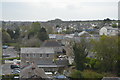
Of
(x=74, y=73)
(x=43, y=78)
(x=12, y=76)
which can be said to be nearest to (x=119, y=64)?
(x=74, y=73)

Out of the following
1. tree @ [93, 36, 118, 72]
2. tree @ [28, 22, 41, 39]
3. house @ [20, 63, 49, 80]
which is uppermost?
tree @ [28, 22, 41, 39]

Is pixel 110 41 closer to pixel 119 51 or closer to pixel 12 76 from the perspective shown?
pixel 119 51

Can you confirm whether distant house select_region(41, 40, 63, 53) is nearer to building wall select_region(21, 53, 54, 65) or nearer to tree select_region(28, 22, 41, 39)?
building wall select_region(21, 53, 54, 65)

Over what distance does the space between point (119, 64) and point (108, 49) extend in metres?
0.59

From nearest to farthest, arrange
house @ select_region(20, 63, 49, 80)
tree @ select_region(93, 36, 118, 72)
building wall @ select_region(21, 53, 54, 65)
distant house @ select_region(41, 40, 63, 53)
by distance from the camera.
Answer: house @ select_region(20, 63, 49, 80), tree @ select_region(93, 36, 118, 72), building wall @ select_region(21, 53, 54, 65), distant house @ select_region(41, 40, 63, 53)

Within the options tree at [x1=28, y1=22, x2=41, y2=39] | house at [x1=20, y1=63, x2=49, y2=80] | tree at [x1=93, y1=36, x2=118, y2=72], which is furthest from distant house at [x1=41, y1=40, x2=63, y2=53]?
house at [x1=20, y1=63, x2=49, y2=80]

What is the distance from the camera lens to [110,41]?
6.90m

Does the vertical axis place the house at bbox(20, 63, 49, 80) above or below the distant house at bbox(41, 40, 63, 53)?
below


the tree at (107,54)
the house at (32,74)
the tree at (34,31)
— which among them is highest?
the tree at (34,31)

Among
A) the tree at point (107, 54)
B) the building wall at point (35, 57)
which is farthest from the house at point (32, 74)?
the building wall at point (35, 57)

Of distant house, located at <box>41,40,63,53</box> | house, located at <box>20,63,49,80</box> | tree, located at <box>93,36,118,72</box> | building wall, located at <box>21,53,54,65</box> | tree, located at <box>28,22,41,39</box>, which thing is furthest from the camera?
tree, located at <box>28,22,41,39</box>

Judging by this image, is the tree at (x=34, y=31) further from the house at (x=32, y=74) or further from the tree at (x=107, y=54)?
the house at (x=32, y=74)

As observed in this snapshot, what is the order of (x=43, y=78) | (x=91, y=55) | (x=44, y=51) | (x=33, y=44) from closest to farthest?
(x=43, y=78), (x=91, y=55), (x=44, y=51), (x=33, y=44)

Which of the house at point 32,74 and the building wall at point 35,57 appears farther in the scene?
the building wall at point 35,57
